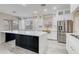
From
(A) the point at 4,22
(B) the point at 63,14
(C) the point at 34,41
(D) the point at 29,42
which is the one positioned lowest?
(D) the point at 29,42

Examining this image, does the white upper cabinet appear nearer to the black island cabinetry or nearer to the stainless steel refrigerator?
the stainless steel refrigerator

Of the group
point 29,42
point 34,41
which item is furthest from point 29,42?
point 34,41

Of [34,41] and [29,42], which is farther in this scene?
[29,42]

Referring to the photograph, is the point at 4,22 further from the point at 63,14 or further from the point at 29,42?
the point at 63,14

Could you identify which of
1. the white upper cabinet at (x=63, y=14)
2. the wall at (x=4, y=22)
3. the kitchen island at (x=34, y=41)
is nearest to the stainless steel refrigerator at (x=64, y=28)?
the white upper cabinet at (x=63, y=14)

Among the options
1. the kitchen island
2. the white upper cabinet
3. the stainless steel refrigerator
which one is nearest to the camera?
the kitchen island

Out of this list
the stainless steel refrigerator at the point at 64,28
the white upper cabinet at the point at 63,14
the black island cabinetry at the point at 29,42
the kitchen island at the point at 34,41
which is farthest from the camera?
the white upper cabinet at the point at 63,14

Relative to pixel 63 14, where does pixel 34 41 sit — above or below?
below

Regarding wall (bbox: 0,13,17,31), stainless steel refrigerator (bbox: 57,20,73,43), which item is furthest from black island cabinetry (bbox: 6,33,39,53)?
stainless steel refrigerator (bbox: 57,20,73,43)

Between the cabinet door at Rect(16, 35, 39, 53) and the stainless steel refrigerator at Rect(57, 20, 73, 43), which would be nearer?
the cabinet door at Rect(16, 35, 39, 53)

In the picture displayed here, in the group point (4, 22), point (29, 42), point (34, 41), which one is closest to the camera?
point (34, 41)

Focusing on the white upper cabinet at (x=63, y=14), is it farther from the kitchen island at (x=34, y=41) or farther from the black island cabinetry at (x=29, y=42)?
the black island cabinetry at (x=29, y=42)

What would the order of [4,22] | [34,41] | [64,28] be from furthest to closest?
1. [4,22]
2. [64,28]
3. [34,41]
